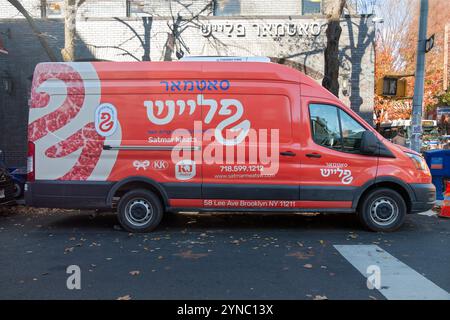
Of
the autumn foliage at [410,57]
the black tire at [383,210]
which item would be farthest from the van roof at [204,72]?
the autumn foliage at [410,57]

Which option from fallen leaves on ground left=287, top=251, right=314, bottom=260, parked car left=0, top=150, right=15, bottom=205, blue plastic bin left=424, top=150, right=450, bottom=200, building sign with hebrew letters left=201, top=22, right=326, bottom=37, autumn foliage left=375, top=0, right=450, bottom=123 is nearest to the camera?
fallen leaves on ground left=287, top=251, right=314, bottom=260

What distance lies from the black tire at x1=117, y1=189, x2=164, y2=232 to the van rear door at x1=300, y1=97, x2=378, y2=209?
2.40m

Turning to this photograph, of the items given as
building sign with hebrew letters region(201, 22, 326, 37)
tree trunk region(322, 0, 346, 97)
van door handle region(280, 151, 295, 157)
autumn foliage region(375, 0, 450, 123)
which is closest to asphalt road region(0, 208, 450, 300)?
van door handle region(280, 151, 295, 157)

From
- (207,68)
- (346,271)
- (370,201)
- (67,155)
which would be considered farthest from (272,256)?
(67,155)

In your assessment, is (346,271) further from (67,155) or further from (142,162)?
(67,155)

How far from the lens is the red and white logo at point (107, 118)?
670cm

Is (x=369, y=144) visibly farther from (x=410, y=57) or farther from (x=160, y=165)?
(x=410, y=57)

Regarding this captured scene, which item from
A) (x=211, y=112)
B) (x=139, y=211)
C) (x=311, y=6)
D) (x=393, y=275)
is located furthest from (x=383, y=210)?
(x=311, y=6)

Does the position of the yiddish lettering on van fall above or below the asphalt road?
above

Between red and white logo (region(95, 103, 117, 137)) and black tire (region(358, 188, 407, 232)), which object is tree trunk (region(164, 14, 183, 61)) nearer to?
red and white logo (region(95, 103, 117, 137))

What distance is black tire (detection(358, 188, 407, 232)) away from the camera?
664cm

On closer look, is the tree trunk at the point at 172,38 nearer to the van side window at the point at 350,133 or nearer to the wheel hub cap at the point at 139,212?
the wheel hub cap at the point at 139,212

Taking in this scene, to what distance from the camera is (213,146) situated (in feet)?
21.7
